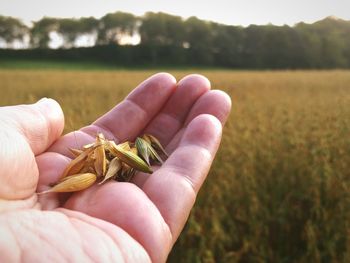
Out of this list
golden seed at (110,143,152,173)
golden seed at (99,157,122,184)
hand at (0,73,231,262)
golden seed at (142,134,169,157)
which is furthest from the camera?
golden seed at (142,134,169,157)

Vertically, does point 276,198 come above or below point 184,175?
below

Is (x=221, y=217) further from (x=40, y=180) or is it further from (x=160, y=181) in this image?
(x=40, y=180)

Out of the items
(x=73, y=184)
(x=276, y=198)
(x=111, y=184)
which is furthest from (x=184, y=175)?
(x=276, y=198)

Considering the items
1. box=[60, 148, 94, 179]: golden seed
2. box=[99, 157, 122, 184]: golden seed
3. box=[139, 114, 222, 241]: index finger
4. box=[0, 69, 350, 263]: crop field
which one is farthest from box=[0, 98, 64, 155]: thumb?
box=[0, 69, 350, 263]: crop field

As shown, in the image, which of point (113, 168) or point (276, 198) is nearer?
point (113, 168)

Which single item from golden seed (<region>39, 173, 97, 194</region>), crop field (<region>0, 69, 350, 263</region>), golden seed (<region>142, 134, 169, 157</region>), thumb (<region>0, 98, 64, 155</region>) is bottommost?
crop field (<region>0, 69, 350, 263</region>)

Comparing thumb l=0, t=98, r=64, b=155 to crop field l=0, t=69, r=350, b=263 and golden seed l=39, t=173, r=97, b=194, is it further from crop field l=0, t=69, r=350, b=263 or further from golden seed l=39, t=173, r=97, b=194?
crop field l=0, t=69, r=350, b=263

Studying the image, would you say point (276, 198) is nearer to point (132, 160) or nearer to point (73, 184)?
point (132, 160)

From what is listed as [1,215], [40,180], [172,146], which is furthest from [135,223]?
[172,146]
